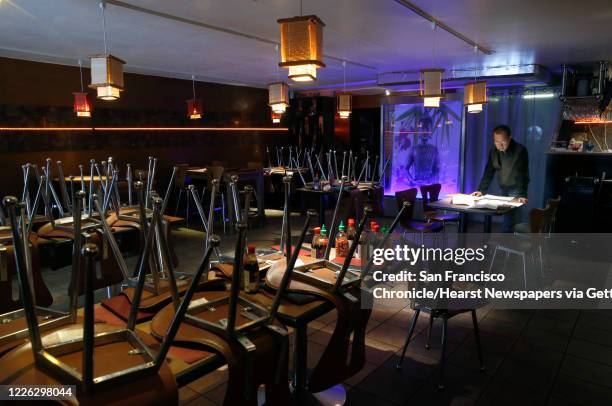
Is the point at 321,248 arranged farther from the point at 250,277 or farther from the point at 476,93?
the point at 476,93

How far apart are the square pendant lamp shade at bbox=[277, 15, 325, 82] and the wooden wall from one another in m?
5.59

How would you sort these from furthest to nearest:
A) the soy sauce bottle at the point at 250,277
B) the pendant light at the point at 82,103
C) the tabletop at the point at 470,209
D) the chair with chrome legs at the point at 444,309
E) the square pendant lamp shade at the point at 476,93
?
the pendant light at the point at 82,103 < the square pendant lamp shade at the point at 476,93 < the tabletop at the point at 470,209 < the chair with chrome legs at the point at 444,309 < the soy sauce bottle at the point at 250,277

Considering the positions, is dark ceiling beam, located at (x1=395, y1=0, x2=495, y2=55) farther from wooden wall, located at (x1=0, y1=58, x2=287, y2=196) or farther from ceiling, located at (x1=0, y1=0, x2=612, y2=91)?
wooden wall, located at (x1=0, y1=58, x2=287, y2=196)

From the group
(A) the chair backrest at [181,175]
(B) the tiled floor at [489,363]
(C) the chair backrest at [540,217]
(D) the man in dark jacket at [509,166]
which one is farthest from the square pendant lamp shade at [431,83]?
(A) the chair backrest at [181,175]

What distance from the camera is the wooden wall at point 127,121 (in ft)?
20.8

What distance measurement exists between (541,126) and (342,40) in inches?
158

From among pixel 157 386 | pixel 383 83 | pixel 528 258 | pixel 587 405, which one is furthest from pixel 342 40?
pixel 157 386

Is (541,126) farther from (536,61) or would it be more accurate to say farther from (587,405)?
(587,405)

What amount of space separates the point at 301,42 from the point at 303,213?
19.2 ft

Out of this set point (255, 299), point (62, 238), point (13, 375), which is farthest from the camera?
point (62, 238)

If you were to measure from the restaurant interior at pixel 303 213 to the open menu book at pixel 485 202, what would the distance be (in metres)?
0.05

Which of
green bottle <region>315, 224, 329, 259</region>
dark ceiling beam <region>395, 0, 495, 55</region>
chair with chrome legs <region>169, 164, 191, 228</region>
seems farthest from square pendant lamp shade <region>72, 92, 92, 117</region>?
green bottle <region>315, 224, 329, 259</region>

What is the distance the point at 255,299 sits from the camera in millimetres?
1838

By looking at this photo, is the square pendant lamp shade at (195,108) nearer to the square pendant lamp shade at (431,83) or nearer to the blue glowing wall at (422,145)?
the blue glowing wall at (422,145)
